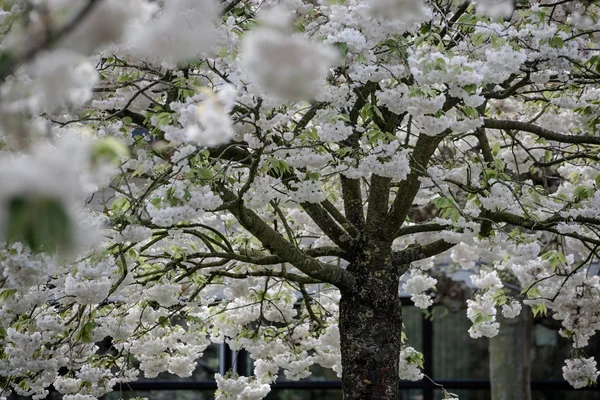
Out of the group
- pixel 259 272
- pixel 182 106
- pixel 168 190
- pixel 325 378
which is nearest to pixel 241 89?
pixel 182 106

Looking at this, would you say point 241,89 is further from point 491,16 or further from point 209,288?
point 209,288

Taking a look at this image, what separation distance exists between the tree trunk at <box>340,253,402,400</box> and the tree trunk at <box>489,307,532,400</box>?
13.2 ft

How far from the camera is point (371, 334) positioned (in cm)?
550

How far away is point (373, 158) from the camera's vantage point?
4.32m

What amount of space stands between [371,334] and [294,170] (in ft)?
4.53

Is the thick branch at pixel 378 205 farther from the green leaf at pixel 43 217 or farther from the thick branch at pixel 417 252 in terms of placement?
the green leaf at pixel 43 217

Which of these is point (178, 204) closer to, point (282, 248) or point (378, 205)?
point (282, 248)

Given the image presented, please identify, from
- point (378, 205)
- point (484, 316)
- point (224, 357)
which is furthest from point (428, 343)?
point (378, 205)

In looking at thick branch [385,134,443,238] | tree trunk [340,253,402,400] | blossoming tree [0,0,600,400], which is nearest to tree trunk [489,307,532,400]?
blossoming tree [0,0,600,400]

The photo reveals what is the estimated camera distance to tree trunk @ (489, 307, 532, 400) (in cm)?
923

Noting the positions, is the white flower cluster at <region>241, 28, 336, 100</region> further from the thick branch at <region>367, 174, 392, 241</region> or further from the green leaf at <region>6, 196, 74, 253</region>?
the thick branch at <region>367, 174, 392, 241</region>

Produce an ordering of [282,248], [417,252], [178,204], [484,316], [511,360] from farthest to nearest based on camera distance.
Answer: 1. [511,360]
2. [484,316]
3. [417,252]
4. [282,248]
5. [178,204]

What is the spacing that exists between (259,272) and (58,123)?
6.40 ft

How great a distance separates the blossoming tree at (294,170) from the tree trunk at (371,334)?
0.01 m
